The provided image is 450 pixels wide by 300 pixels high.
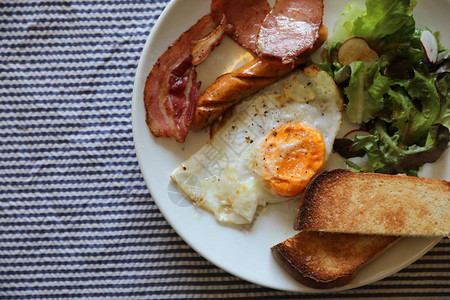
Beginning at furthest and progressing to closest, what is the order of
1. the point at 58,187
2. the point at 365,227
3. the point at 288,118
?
the point at 58,187 → the point at 288,118 → the point at 365,227

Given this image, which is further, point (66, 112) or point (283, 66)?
point (66, 112)

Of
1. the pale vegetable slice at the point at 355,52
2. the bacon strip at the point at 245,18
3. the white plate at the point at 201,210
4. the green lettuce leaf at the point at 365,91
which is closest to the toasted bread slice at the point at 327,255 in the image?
the white plate at the point at 201,210

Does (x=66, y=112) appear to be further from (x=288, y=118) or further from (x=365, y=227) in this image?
(x=365, y=227)

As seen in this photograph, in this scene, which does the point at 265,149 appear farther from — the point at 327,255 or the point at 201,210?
the point at 327,255

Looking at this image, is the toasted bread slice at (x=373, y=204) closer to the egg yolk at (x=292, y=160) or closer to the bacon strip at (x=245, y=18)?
the egg yolk at (x=292, y=160)

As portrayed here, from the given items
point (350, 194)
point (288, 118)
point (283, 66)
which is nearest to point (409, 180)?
point (350, 194)

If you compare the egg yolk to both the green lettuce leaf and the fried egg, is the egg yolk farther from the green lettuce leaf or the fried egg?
the green lettuce leaf

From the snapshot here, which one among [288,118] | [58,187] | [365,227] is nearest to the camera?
[365,227]
